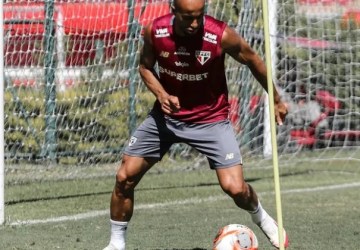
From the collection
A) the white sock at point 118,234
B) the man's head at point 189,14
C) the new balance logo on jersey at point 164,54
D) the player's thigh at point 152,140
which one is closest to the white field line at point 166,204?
the white sock at point 118,234

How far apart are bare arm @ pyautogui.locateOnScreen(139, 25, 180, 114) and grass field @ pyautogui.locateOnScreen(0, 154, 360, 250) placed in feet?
4.76

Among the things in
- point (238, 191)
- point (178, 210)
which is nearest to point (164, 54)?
point (238, 191)

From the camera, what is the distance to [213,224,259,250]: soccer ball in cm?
736

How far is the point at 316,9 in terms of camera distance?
13.8 m

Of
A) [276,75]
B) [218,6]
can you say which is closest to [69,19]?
[218,6]

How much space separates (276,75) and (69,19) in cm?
324

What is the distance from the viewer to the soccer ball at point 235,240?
7355 mm

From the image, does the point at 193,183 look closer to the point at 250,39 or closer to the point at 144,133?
the point at 250,39

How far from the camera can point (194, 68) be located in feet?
24.4

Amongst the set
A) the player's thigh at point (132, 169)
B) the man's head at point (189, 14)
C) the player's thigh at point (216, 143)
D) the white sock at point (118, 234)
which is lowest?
the white sock at point (118, 234)

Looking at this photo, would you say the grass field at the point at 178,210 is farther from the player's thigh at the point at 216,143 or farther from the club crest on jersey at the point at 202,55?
the club crest on jersey at the point at 202,55

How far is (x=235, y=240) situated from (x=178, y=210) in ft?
10.1

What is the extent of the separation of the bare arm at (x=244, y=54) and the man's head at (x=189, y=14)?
0.80ft

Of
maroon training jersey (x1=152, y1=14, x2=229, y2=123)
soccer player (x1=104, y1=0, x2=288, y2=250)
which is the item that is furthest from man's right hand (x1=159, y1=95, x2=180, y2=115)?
maroon training jersey (x1=152, y1=14, x2=229, y2=123)
